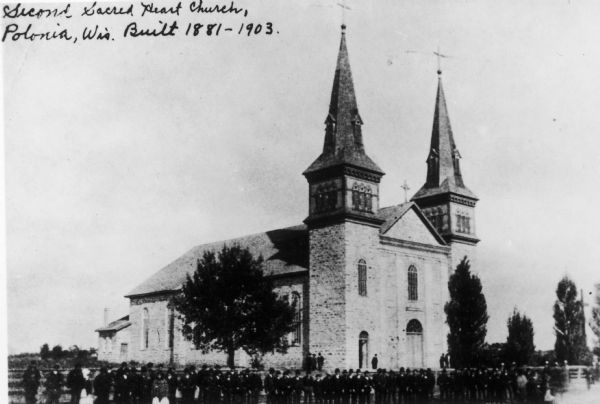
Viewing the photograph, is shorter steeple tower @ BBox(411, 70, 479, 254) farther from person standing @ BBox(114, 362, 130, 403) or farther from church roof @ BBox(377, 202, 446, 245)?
person standing @ BBox(114, 362, 130, 403)

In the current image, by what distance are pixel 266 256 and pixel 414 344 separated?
39.1 feet

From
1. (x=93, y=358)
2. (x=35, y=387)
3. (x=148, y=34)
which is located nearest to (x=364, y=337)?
(x=35, y=387)

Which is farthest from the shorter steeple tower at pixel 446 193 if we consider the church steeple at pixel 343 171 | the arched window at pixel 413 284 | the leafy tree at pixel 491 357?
the church steeple at pixel 343 171

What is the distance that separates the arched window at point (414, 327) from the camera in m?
41.1

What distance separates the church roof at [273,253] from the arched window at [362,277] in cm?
319

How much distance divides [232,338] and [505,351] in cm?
1714

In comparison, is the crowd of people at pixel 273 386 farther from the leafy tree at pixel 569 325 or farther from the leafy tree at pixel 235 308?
the leafy tree at pixel 569 325

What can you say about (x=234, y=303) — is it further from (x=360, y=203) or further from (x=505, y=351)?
(x=505, y=351)

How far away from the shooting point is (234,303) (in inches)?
1345

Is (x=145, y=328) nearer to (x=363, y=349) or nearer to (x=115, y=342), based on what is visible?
(x=115, y=342)

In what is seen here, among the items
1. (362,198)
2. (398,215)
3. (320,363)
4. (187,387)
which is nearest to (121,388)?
(187,387)

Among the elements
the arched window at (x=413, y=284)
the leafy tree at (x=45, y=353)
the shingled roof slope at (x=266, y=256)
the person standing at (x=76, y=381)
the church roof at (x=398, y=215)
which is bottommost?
the leafy tree at (x=45, y=353)

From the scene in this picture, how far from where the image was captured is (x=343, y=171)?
125ft

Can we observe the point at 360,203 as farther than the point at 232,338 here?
Yes
